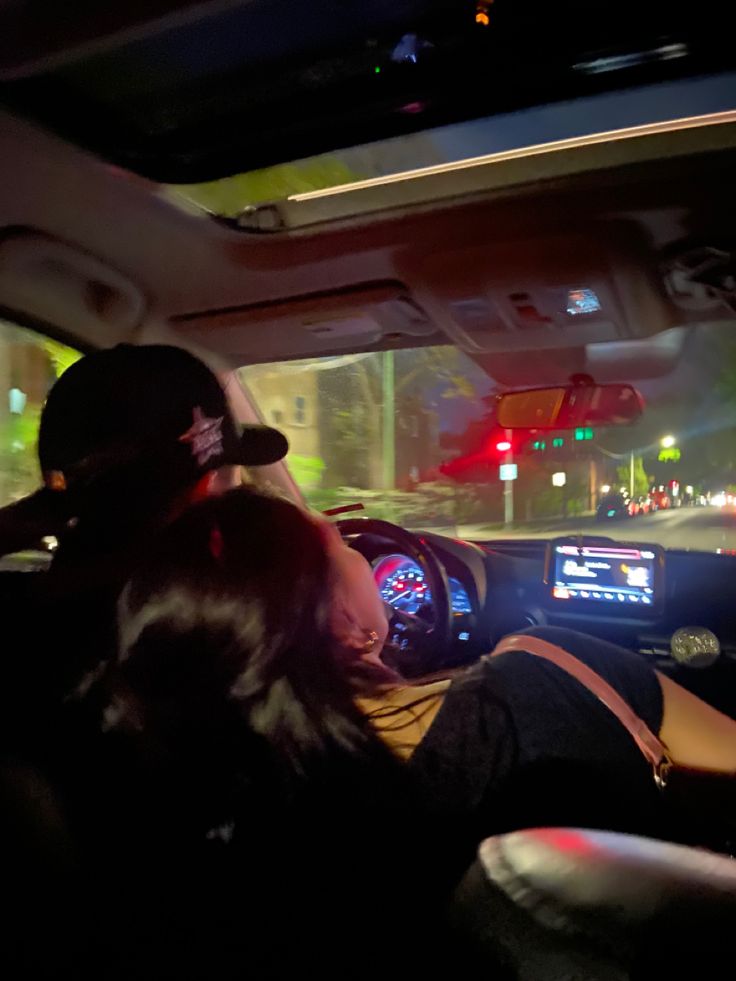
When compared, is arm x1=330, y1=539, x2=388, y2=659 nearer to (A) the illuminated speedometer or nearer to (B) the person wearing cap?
(B) the person wearing cap

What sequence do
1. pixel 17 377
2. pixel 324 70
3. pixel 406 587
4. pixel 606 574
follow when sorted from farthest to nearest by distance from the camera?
pixel 406 587, pixel 606 574, pixel 17 377, pixel 324 70

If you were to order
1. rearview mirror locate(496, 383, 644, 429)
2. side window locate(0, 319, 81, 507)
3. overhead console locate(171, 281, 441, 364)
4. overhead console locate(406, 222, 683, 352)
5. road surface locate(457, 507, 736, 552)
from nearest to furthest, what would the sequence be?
overhead console locate(406, 222, 683, 352), side window locate(0, 319, 81, 507), overhead console locate(171, 281, 441, 364), rearview mirror locate(496, 383, 644, 429), road surface locate(457, 507, 736, 552)

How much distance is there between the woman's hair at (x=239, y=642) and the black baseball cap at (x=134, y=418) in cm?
19

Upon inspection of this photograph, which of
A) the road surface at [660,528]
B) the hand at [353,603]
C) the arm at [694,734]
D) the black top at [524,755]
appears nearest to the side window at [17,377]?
the hand at [353,603]

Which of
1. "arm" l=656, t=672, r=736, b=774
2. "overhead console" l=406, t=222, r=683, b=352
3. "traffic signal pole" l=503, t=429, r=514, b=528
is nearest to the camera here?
"arm" l=656, t=672, r=736, b=774

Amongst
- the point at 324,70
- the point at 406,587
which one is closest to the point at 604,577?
the point at 406,587

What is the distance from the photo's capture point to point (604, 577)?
3.72 metres

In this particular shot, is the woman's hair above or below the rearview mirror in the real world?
below

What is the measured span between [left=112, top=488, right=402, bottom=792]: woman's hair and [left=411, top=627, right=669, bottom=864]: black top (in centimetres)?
16

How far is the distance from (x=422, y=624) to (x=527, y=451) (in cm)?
97

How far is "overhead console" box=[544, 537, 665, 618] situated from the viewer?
3.60 m

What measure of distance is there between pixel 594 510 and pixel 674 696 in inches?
105

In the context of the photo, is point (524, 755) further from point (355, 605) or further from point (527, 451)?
point (527, 451)

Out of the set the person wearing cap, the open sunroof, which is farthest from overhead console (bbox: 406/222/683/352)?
the person wearing cap
